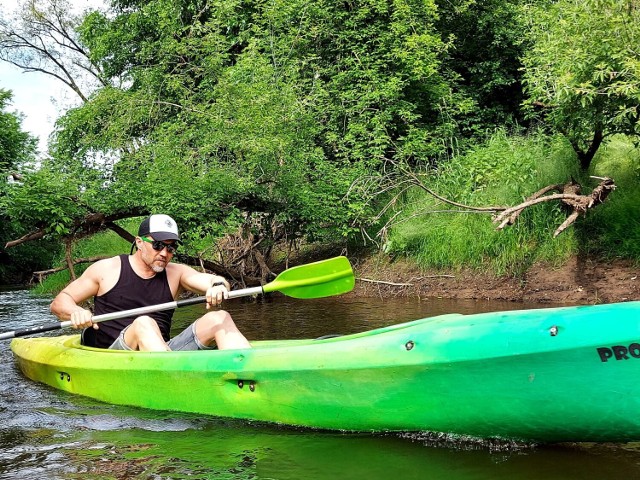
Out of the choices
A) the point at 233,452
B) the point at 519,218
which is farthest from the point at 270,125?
the point at 233,452

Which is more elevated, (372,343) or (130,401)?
(372,343)

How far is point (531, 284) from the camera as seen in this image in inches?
318

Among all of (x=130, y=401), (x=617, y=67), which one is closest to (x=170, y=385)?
(x=130, y=401)

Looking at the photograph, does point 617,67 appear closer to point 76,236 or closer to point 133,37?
point 76,236

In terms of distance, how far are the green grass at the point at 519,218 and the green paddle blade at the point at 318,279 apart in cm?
398

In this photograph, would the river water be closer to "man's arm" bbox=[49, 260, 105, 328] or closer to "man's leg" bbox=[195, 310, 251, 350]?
"man's leg" bbox=[195, 310, 251, 350]

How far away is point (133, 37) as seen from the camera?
16234 mm

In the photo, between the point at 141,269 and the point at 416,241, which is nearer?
the point at 141,269

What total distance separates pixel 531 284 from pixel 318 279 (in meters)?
4.27

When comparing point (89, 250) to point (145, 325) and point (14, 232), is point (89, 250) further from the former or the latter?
point (145, 325)

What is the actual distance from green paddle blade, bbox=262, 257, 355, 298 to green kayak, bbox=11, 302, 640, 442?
3.49 feet

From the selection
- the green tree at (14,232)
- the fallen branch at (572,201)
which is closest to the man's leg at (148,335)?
the fallen branch at (572,201)

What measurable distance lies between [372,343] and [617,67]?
495 cm

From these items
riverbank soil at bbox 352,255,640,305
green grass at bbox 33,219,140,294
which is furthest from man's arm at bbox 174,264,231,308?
green grass at bbox 33,219,140,294
